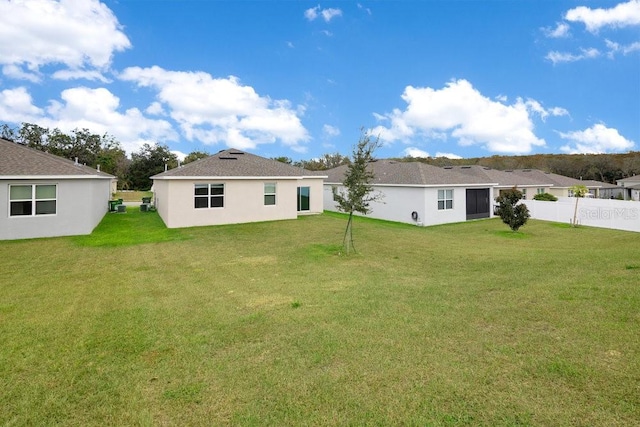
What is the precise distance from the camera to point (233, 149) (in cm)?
2475

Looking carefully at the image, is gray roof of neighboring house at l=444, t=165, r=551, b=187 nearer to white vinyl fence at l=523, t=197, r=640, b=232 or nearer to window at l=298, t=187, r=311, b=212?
white vinyl fence at l=523, t=197, r=640, b=232

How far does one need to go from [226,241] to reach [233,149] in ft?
36.4

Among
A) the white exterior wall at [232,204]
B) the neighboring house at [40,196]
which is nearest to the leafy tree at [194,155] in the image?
the white exterior wall at [232,204]

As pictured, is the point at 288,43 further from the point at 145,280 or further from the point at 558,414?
the point at 558,414

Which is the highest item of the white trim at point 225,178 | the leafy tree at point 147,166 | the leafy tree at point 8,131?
the leafy tree at point 8,131

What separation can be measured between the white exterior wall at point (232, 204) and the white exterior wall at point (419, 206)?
6765mm


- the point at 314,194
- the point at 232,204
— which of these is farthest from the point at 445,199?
the point at 232,204

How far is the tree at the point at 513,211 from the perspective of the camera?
1938cm

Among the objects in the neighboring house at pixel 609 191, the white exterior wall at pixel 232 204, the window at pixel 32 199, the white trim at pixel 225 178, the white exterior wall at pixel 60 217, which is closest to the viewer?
the white exterior wall at pixel 60 217

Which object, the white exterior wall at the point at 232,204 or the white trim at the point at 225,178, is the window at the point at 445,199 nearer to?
the white trim at the point at 225,178

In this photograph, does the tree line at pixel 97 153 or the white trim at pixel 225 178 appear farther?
the tree line at pixel 97 153

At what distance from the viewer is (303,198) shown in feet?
83.7

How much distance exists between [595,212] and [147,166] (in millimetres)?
53544

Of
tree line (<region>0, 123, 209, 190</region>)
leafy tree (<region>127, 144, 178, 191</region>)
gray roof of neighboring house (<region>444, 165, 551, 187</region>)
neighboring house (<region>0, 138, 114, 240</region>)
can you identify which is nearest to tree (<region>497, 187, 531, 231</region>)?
gray roof of neighboring house (<region>444, 165, 551, 187</region>)
